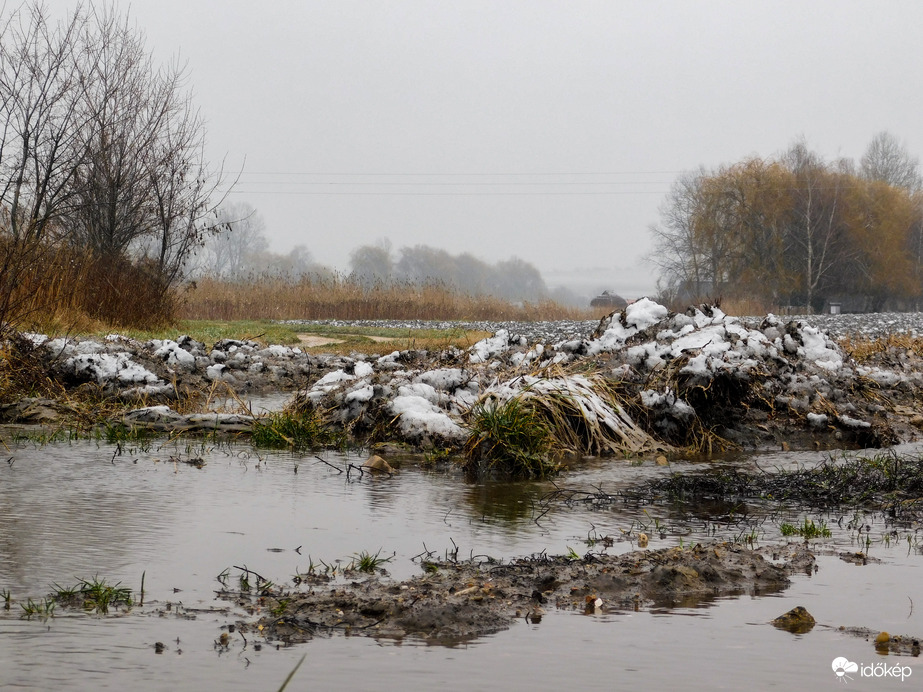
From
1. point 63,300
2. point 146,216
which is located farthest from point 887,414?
point 146,216

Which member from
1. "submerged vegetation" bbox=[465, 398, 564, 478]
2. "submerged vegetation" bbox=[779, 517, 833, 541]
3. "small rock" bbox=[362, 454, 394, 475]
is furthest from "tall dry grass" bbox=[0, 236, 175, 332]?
"submerged vegetation" bbox=[779, 517, 833, 541]

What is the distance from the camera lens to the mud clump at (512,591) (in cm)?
313

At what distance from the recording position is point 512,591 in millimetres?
3518

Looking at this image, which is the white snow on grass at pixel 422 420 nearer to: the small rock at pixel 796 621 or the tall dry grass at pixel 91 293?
the small rock at pixel 796 621

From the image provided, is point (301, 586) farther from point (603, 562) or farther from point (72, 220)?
point (72, 220)

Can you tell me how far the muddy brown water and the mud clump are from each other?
0.10 m

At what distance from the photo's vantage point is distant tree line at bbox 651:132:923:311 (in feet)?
206

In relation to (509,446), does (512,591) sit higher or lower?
lower

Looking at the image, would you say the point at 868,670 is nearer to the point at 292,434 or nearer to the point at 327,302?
the point at 292,434

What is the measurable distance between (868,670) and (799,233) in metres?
64.6

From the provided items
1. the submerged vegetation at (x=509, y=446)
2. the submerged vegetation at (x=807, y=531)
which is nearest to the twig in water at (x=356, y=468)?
the submerged vegetation at (x=509, y=446)

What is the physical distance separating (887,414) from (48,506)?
7604 mm

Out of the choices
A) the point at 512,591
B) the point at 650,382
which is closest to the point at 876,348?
the point at 650,382

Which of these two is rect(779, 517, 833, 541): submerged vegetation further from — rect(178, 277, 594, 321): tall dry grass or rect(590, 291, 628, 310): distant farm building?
rect(590, 291, 628, 310): distant farm building
